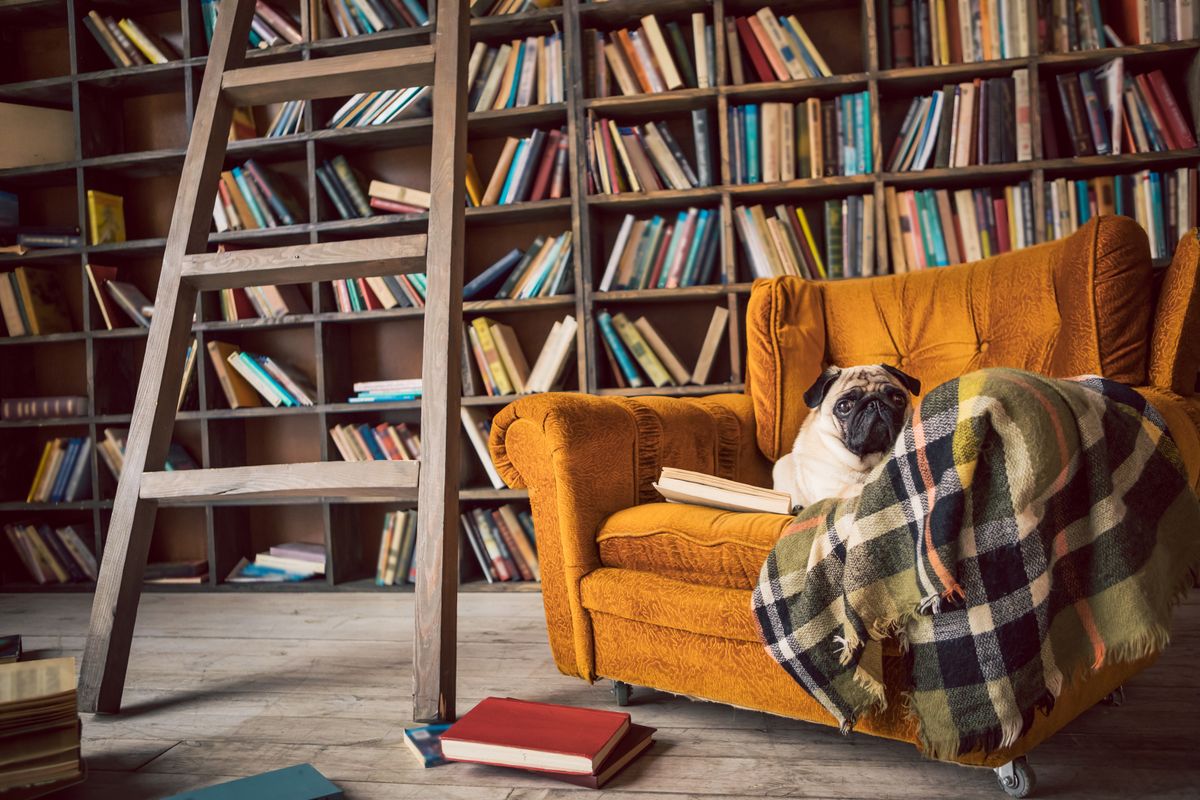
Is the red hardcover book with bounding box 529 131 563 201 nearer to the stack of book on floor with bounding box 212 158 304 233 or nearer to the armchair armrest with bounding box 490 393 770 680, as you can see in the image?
the stack of book on floor with bounding box 212 158 304 233

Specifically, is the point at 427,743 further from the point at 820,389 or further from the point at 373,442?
the point at 373,442

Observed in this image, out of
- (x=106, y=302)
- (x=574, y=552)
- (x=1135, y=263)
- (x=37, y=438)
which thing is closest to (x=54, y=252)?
(x=106, y=302)

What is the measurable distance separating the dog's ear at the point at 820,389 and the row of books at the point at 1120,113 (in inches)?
58.3

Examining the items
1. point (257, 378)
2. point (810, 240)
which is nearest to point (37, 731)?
point (257, 378)

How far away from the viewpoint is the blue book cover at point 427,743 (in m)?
1.39

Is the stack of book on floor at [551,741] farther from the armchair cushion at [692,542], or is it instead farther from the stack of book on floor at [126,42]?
the stack of book on floor at [126,42]

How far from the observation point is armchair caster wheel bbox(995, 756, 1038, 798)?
46.5 inches

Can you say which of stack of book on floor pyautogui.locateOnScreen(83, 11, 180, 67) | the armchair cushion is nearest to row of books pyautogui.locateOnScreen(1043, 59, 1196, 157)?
the armchair cushion

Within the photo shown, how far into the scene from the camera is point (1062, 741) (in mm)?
1386

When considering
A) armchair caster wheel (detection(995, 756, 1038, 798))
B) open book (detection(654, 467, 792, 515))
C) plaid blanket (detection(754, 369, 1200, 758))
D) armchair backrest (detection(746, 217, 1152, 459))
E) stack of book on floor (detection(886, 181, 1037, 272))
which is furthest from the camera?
stack of book on floor (detection(886, 181, 1037, 272))

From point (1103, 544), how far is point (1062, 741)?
497 mm

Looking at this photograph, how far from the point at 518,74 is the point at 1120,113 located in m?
1.96

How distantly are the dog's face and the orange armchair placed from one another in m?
0.22

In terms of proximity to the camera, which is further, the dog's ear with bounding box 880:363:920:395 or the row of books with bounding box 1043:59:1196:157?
the row of books with bounding box 1043:59:1196:157
